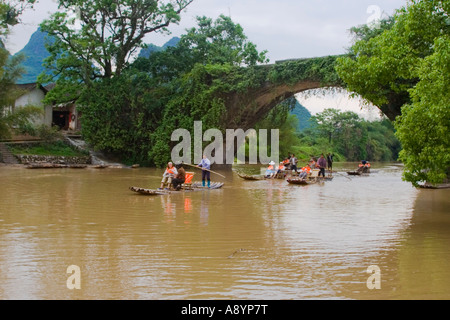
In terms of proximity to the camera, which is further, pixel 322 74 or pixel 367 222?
pixel 322 74

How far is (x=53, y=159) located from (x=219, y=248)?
24165mm

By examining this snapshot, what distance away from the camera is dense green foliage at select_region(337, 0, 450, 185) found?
883cm

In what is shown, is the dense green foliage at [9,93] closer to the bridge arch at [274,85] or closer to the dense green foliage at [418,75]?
the bridge arch at [274,85]

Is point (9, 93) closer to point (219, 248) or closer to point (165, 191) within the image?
point (165, 191)

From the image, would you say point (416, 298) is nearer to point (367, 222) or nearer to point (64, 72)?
point (367, 222)

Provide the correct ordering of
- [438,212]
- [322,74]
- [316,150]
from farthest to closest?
[316,150]
[322,74]
[438,212]

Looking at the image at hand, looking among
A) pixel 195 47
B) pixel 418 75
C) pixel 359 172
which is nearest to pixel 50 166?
pixel 195 47

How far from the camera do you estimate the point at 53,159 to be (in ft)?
95.3

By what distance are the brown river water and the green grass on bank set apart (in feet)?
57.0

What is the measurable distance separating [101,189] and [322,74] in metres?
12.2

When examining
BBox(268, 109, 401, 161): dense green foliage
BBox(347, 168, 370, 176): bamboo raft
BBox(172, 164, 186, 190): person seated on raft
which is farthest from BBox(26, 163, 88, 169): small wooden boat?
BBox(268, 109, 401, 161): dense green foliage

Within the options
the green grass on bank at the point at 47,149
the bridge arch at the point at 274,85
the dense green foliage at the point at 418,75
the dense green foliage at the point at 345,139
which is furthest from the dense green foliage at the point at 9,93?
the dense green foliage at the point at 345,139
